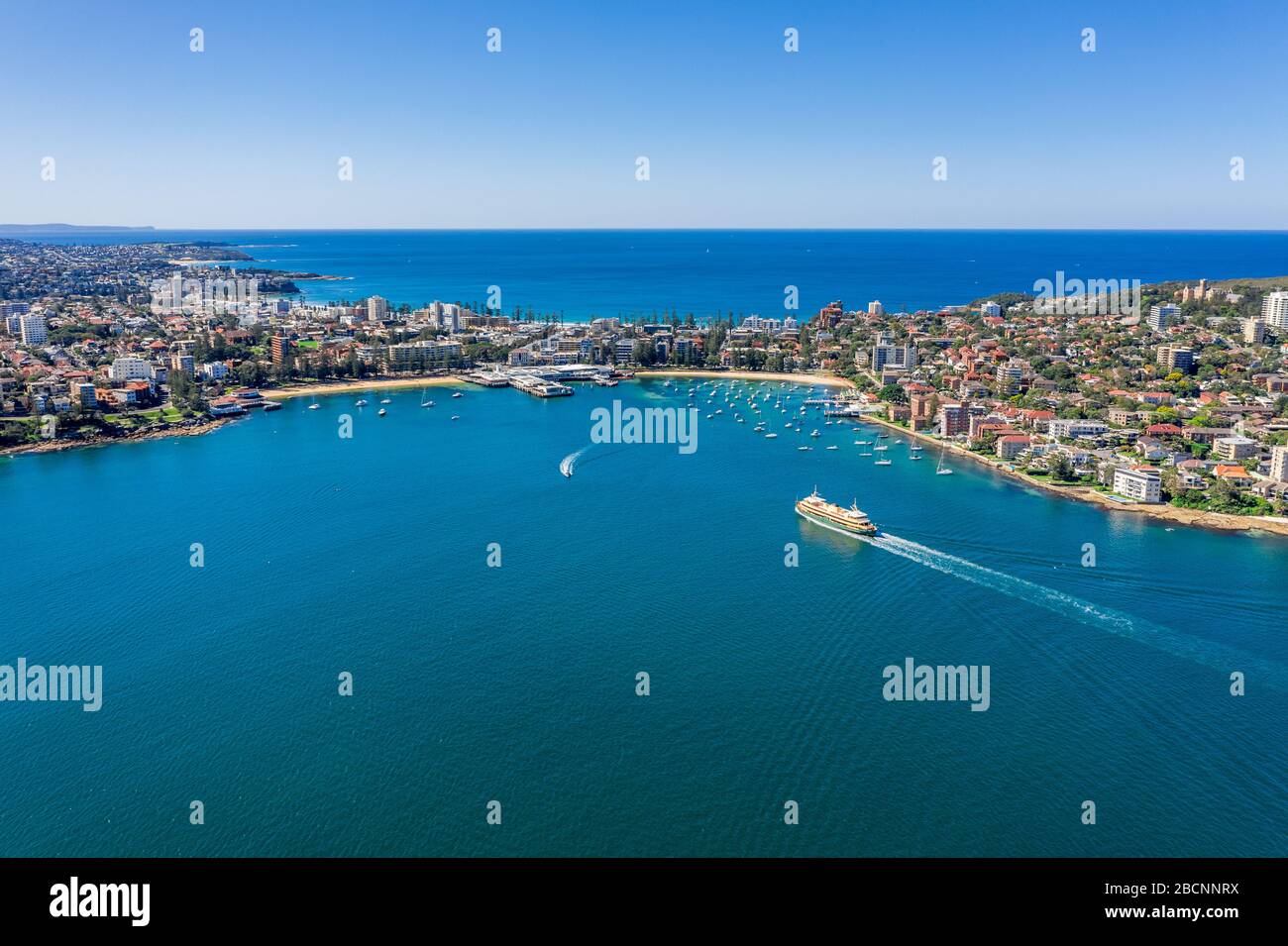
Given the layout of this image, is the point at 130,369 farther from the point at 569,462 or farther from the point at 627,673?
the point at 627,673

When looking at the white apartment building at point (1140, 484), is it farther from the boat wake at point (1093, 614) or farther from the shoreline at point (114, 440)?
the shoreline at point (114, 440)

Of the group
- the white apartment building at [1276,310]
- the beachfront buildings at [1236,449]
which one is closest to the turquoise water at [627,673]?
the beachfront buildings at [1236,449]

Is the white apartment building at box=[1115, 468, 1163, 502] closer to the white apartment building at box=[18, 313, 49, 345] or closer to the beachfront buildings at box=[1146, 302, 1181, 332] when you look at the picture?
the beachfront buildings at box=[1146, 302, 1181, 332]

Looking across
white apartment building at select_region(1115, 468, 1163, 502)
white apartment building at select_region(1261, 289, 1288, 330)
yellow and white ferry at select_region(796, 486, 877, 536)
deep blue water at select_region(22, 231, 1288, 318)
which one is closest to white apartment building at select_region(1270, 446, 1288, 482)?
white apartment building at select_region(1115, 468, 1163, 502)

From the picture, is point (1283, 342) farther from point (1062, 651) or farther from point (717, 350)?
point (1062, 651)

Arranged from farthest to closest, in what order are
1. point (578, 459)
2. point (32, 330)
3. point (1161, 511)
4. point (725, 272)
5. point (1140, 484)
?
point (725, 272) < point (32, 330) < point (578, 459) < point (1140, 484) < point (1161, 511)

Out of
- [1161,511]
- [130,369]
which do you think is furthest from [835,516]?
[130,369]

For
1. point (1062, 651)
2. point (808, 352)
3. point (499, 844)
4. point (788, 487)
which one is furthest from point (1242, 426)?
point (499, 844)
